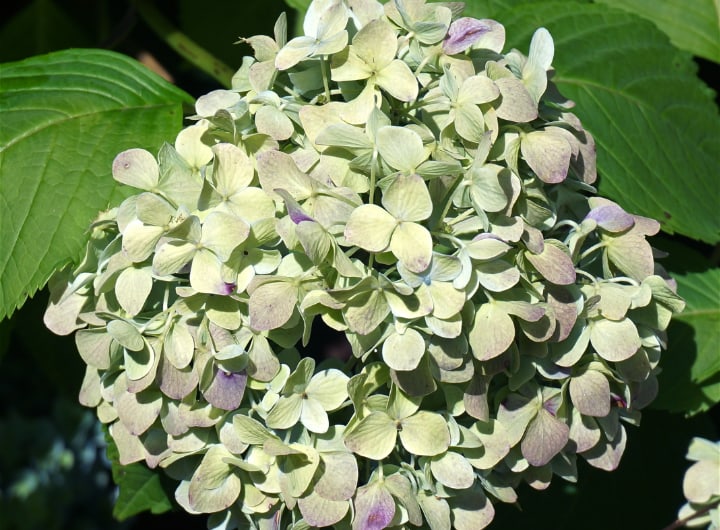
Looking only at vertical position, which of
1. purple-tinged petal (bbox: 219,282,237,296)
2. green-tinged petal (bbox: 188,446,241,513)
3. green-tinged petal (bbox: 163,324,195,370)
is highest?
purple-tinged petal (bbox: 219,282,237,296)

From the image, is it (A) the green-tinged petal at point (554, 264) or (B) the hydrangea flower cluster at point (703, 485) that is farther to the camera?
(B) the hydrangea flower cluster at point (703, 485)

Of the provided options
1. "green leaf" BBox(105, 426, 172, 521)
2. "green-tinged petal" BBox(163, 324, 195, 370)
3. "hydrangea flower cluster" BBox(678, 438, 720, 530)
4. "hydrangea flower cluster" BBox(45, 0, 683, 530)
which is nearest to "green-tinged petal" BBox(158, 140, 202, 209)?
"hydrangea flower cluster" BBox(45, 0, 683, 530)

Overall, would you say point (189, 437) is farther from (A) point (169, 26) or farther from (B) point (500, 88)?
(A) point (169, 26)

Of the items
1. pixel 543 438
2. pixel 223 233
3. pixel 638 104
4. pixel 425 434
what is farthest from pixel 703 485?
pixel 223 233

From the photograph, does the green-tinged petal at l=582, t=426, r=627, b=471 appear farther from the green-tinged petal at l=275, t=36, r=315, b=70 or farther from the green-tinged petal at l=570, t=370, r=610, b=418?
the green-tinged petal at l=275, t=36, r=315, b=70

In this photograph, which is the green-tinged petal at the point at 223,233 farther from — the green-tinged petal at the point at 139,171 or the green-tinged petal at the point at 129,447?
the green-tinged petal at the point at 129,447

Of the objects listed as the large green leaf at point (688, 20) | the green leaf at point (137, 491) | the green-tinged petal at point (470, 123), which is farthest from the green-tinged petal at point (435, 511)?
the large green leaf at point (688, 20)

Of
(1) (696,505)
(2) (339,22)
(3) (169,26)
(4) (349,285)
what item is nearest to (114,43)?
(3) (169,26)
